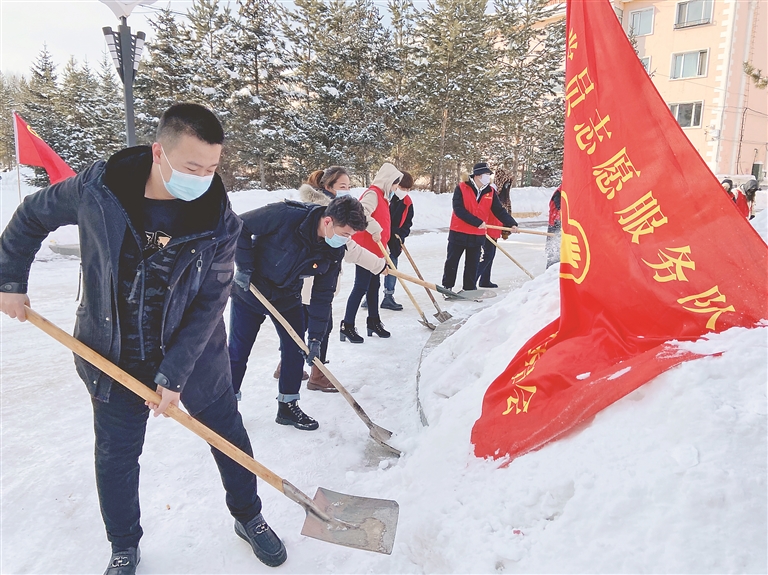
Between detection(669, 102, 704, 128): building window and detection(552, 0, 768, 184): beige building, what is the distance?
4cm

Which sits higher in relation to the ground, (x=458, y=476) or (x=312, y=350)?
(x=312, y=350)

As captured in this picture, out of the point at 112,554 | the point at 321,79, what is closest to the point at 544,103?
the point at 321,79

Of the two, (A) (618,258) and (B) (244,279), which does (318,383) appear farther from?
(A) (618,258)

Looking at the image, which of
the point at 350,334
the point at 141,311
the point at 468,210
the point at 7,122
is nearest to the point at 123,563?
the point at 141,311

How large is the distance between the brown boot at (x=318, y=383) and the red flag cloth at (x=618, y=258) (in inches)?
64.8

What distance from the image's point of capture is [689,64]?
2228 cm

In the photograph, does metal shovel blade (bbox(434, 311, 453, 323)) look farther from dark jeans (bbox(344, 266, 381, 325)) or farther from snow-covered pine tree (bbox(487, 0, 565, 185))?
snow-covered pine tree (bbox(487, 0, 565, 185))

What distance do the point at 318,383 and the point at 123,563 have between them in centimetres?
209

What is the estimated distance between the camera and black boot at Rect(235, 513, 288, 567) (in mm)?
2059

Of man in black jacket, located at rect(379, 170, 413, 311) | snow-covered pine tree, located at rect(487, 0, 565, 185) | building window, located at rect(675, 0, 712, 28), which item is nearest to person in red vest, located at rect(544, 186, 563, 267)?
man in black jacket, located at rect(379, 170, 413, 311)

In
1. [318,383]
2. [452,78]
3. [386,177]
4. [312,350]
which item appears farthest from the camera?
[452,78]

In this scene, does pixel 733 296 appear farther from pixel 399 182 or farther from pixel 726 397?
pixel 399 182

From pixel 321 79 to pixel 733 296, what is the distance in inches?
654

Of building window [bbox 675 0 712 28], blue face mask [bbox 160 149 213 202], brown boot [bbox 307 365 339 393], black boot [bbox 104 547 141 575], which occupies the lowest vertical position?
brown boot [bbox 307 365 339 393]
